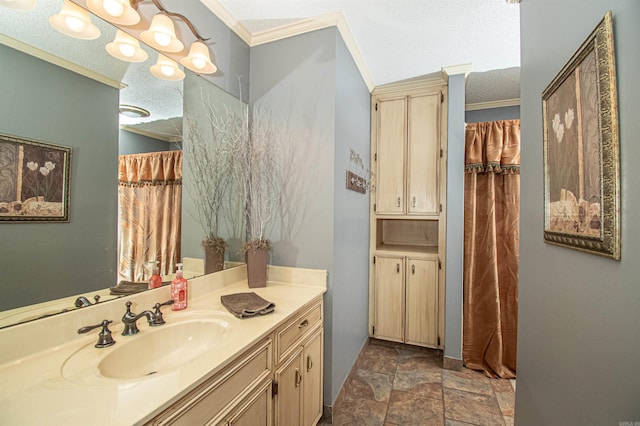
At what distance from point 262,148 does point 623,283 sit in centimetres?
175

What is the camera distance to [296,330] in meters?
1.35

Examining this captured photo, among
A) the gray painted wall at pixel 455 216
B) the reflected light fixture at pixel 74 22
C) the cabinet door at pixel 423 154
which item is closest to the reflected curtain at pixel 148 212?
the reflected light fixture at pixel 74 22

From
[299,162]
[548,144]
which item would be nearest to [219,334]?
[299,162]

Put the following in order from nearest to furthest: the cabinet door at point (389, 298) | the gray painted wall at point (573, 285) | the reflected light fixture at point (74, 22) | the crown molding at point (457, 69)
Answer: the gray painted wall at point (573, 285) < the reflected light fixture at point (74, 22) < the crown molding at point (457, 69) < the cabinet door at point (389, 298)

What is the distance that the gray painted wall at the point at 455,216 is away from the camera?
7.68 ft

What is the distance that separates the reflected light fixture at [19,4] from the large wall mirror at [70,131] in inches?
0.6

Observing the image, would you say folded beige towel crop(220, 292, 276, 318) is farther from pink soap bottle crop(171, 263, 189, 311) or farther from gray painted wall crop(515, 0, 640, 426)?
gray painted wall crop(515, 0, 640, 426)

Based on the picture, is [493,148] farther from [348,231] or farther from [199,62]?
[199,62]

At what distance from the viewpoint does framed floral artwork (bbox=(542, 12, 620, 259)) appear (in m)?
0.61

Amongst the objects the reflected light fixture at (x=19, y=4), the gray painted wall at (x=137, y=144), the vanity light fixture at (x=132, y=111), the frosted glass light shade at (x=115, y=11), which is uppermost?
the frosted glass light shade at (x=115, y=11)

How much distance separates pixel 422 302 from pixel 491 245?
0.83m

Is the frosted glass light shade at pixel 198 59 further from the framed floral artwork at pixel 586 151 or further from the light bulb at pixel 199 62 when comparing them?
the framed floral artwork at pixel 586 151

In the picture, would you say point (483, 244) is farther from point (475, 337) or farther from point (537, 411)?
point (537, 411)

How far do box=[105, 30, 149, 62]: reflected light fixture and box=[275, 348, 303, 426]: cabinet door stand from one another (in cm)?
158
